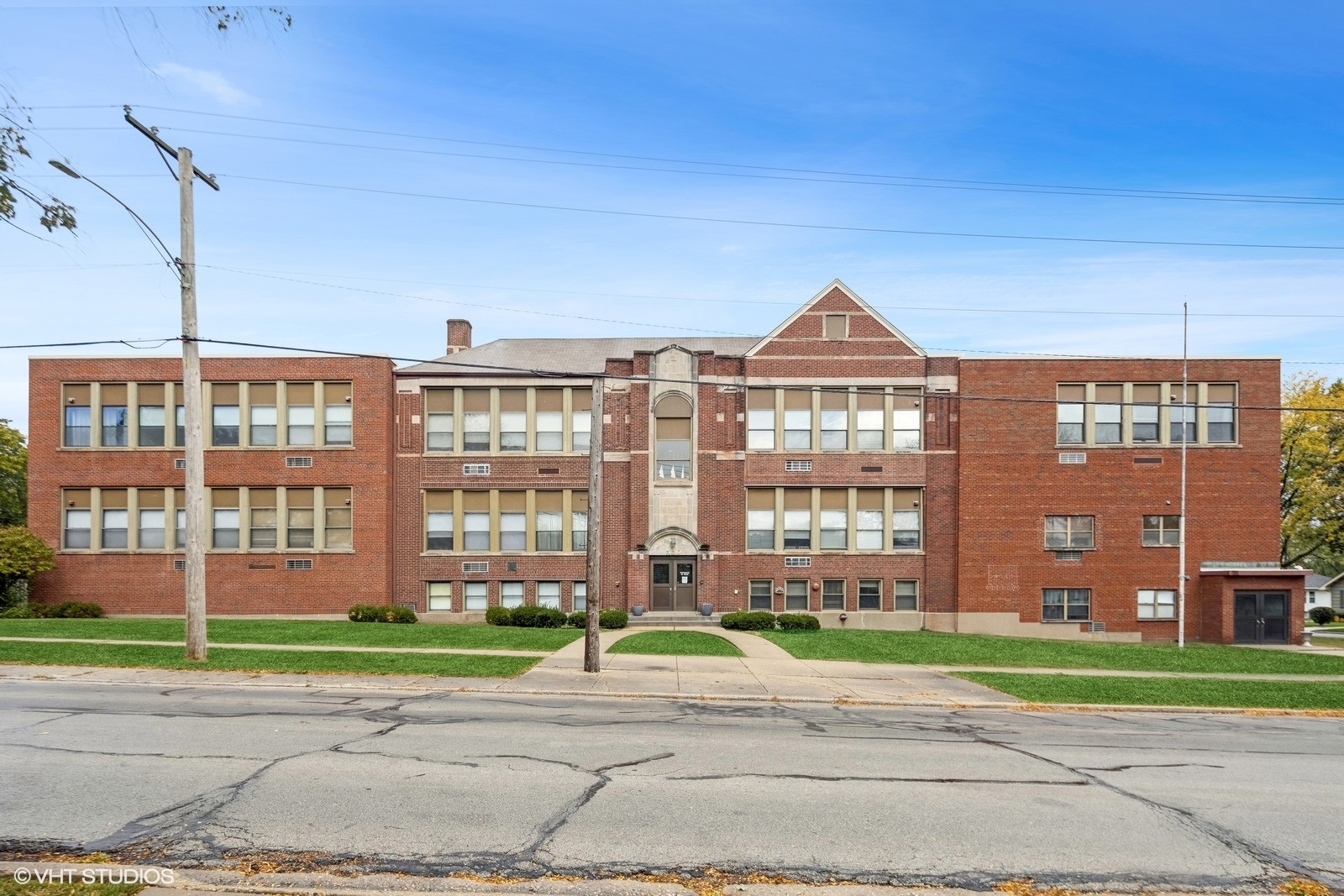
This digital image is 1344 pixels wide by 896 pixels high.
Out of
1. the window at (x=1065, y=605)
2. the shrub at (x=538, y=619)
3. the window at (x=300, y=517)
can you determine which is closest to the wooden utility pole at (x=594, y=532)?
the shrub at (x=538, y=619)

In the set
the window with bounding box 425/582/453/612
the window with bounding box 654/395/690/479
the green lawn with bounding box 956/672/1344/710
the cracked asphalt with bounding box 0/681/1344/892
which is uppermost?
the window with bounding box 654/395/690/479

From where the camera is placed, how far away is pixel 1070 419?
1254 inches

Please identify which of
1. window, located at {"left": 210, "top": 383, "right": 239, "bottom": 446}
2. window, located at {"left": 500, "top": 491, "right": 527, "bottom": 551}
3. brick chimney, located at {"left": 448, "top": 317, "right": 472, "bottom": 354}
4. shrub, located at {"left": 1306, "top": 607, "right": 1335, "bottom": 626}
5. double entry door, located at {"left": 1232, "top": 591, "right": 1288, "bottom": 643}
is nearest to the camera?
double entry door, located at {"left": 1232, "top": 591, "right": 1288, "bottom": 643}

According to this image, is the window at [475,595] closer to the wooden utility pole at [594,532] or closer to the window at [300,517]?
the window at [300,517]

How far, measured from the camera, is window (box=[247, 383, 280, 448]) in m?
31.6

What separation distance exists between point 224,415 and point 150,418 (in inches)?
107

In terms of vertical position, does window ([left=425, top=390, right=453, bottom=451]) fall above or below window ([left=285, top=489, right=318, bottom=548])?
above

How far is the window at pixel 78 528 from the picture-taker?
31359 millimetres

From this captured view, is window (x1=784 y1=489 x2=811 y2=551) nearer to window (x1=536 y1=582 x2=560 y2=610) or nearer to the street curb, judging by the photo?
window (x1=536 y1=582 x2=560 y2=610)

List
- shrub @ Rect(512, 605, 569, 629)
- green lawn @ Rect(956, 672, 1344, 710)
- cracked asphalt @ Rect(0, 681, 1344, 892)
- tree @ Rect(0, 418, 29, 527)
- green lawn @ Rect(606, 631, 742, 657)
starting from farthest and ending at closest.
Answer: tree @ Rect(0, 418, 29, 527), shrub @ Rect(512, 605, 569, 629), green lawn @ Rect(606, 631, 742, 657), green lawn @ Rect(956, 672, 1344, 710), cracked asphalt @ Rect(0, 681, 1344, 892)

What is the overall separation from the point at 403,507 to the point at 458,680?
17272mm

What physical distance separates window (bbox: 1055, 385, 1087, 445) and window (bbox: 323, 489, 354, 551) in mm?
27096

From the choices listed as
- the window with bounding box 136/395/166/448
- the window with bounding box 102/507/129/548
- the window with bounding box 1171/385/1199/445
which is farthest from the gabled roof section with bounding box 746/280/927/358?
the window with bounding box 102/507/129/548

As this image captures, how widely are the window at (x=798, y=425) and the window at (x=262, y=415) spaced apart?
1944 cm
